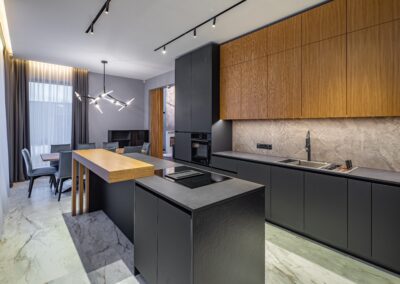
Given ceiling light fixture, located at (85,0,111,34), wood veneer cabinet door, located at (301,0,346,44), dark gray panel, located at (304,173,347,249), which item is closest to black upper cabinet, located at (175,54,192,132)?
ceiling light fixture, located at (85,0,111,34)

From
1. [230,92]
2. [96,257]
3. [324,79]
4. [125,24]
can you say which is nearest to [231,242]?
[96,257]

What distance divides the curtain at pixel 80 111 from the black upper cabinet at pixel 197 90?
303 cm

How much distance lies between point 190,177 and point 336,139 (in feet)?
6.93

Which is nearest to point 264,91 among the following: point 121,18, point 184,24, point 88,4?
point 184,24

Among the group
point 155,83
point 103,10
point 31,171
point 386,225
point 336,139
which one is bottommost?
point 386,225

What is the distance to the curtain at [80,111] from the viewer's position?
5.76m

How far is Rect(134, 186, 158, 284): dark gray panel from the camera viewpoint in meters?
1.59

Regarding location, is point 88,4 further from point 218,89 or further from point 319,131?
point 319,131

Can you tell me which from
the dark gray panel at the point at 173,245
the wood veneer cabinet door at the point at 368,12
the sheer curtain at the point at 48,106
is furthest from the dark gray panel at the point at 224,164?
the sheer curtain at the point at 48,106

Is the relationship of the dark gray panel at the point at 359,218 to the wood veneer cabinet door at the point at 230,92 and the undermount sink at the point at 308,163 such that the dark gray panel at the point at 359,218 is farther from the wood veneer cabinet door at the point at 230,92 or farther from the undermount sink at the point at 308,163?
the wood veneer cabinet door at the point at 230,92

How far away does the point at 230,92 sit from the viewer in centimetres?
374

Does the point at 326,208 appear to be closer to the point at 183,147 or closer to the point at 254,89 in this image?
the point at 254,89

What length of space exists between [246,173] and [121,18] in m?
2.92

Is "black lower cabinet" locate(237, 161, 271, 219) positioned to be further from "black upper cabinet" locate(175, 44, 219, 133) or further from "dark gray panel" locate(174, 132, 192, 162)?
"dark gray panel" locate(174, 132, 192, 162)
